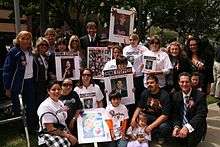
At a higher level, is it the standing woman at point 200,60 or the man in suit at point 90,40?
the man in suit at point 90,40

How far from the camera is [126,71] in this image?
7.97 m

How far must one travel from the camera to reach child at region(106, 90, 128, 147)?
7.09 m

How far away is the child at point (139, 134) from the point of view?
22.8 feet

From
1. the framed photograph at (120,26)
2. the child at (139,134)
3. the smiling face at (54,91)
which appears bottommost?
the child at (139,134)

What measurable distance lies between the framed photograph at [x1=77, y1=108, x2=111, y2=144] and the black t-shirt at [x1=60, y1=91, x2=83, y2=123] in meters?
0.14

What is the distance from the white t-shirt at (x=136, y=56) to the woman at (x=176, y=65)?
0.52 meters

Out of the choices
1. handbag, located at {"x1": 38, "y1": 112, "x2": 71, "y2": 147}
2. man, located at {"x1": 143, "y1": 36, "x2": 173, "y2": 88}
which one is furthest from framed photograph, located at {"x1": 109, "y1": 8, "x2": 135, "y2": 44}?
handbag, located at {"x1": 38, "y1": 112, "x2": 71, "y2": 147}

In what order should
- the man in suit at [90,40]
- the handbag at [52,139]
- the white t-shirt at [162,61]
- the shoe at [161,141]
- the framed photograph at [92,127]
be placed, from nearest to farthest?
the handbag at [52,139], the framed photograph at [92,127], the shoe at [161,141], the white t-shirt at [162,61], the man in suit at [90,40]

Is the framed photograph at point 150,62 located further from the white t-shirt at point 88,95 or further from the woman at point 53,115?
the woman at point 53,115

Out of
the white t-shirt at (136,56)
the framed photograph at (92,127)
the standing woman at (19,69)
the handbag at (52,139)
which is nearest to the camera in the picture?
the handbag at (52,139)

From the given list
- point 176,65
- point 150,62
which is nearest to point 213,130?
point 176,65

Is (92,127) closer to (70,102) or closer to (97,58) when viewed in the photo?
(70,102)

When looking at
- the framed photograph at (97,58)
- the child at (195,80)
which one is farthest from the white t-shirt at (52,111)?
the child at (195,80)

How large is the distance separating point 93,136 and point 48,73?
1.64 m
